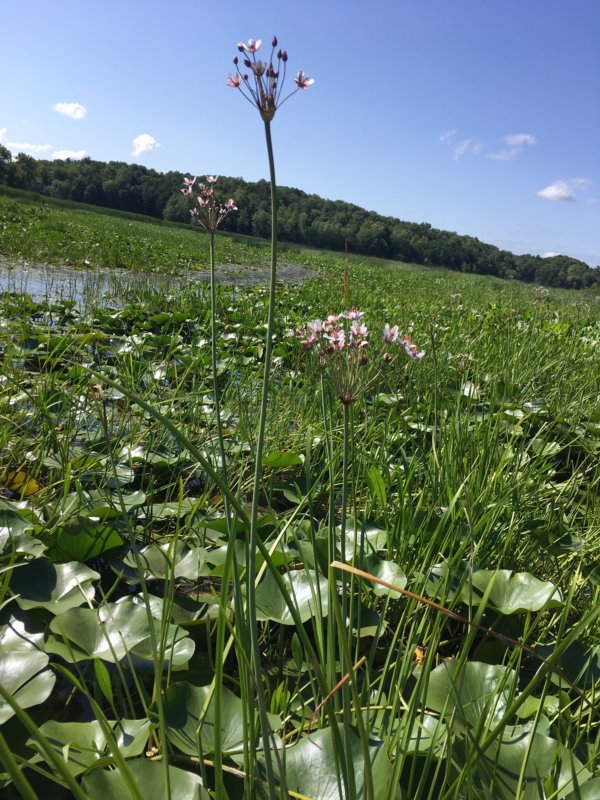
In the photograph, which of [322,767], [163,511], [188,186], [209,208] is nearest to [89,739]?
[322,767]

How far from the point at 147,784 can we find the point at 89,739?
135 mm

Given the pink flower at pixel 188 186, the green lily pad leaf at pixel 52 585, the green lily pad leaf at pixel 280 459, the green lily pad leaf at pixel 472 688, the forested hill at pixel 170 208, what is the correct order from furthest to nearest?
1. the forested hill at pixel 170 208
2. the green lily pad leaf at pixel 280 459
3. the pink flower at pixel 188 186
4. the green lily pad leaf at pixel 52 585
5. the green lily pad leaf at pixel 472 688

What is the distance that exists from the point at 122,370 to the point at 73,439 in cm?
54

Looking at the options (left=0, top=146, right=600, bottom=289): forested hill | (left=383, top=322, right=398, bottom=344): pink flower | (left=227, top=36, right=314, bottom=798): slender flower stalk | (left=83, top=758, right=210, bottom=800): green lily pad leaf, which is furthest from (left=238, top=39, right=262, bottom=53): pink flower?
(left=0, top=146, right=600, bottom=289): forested hill

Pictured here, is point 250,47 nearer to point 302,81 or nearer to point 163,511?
point 302,81

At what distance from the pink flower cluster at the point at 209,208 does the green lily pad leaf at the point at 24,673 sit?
66 centimetres

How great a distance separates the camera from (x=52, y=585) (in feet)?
3.10

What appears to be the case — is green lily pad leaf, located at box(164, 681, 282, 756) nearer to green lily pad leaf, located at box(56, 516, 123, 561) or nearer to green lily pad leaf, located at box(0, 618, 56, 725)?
green lily pad leaf, located at box(0, 618, 56, 725)

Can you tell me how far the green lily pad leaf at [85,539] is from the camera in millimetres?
1062

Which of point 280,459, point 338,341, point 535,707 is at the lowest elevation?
point 535,707

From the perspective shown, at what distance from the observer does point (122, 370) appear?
6.74ft

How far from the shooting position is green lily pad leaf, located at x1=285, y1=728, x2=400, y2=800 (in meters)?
0.59

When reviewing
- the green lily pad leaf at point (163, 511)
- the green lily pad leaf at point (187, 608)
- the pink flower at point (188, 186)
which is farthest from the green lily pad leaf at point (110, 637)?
the pink flower at point (188, 186)

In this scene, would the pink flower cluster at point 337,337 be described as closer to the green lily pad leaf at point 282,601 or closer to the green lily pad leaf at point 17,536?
the green lily pad leaf at point 282,601
